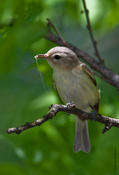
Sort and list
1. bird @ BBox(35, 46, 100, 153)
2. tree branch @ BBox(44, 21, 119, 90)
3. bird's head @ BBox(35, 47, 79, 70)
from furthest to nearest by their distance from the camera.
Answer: tree branch @ BBox(44, 21, 119, 90) < bird @ BBox(35, 46, 100, 153) < bird's head @ BBox(35, 47, 79, 70)

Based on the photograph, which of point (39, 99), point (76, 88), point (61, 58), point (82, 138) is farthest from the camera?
point (82, 138)

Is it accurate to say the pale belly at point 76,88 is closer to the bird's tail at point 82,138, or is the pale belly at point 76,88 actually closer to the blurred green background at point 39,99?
the blurred green background at point 39,99

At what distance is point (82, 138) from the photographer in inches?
175

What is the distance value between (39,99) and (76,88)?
67cm

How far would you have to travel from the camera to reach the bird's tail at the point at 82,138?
4209 millimetres

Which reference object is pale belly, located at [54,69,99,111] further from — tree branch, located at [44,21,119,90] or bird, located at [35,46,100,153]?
tree branch, located at [44,21,119,90]

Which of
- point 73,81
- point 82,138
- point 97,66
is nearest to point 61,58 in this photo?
point 73,81

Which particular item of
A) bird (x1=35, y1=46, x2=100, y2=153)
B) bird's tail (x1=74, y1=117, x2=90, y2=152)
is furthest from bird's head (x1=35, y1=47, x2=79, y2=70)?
bird's tail (x1=74, y1=117, x2=90, y2=152)

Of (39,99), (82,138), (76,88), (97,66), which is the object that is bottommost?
(82,138)

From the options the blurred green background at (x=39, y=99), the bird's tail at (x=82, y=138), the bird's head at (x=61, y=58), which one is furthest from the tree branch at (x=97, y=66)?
the bird's tail at (x=82, y=138)

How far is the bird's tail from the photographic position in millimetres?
4209

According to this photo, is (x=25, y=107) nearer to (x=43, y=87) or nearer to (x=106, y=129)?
(x=43, y=87)

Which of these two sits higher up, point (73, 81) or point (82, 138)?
point (73, 81)

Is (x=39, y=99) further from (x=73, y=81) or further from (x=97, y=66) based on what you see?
(x=97, y=66)
